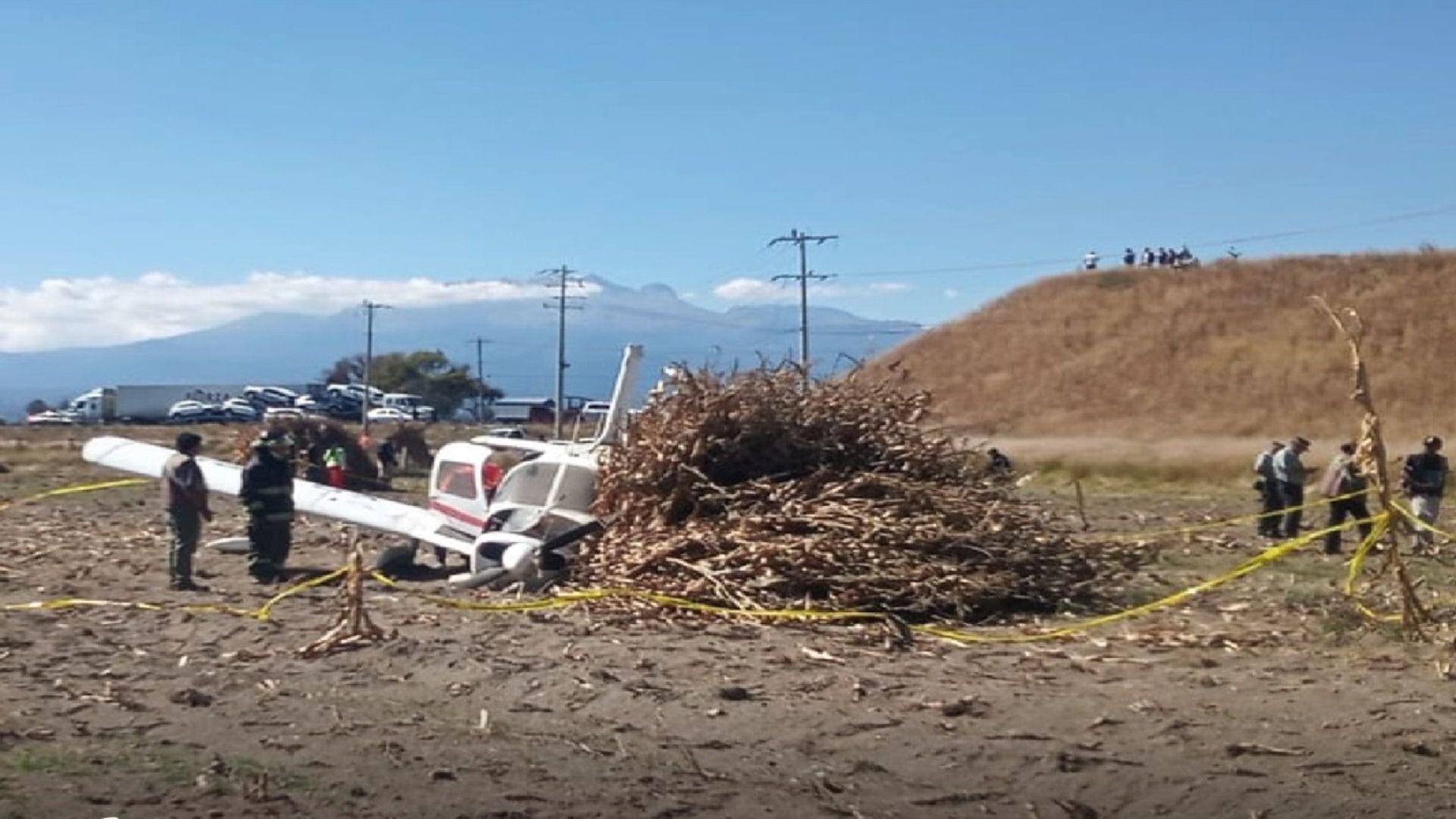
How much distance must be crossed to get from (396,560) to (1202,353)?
66.3 meters

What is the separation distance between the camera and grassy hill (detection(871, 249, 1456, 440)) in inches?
2798

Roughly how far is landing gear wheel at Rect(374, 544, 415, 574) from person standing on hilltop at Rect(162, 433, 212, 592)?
83.5 inches

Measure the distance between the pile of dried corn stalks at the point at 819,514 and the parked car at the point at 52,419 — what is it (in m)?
78.8

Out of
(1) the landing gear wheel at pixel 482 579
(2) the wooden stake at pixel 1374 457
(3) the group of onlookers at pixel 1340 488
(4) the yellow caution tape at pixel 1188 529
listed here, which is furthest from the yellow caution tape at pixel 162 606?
(3) the group of onlookers at pixel 1340 488

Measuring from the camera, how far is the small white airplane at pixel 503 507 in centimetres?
1585

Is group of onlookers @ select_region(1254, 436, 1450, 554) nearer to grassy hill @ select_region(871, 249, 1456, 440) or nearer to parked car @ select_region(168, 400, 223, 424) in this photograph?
grassy hill @ select_region(871, 249, 1456, 440)

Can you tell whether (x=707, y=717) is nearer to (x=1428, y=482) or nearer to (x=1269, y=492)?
(x=1428, y=482)

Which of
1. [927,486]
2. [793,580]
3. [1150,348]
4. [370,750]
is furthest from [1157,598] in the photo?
[1150,348]

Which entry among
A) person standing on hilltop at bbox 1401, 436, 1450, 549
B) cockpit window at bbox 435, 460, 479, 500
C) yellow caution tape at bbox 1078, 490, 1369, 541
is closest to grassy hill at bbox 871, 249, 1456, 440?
yellow caution tape at bbox 1078, 490, 1369, 541

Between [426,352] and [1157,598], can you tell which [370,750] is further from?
[426,352]

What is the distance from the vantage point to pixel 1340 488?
2027 centimetres

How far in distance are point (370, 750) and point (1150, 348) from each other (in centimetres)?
7477

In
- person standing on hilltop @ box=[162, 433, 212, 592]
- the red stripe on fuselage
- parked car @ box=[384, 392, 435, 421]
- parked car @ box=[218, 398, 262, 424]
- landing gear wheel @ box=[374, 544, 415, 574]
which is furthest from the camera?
parked car @ box=[384, 392, 435, 421]

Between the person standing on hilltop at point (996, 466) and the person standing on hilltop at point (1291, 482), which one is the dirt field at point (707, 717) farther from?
the person standing on hilltop at point (1291, 482)
